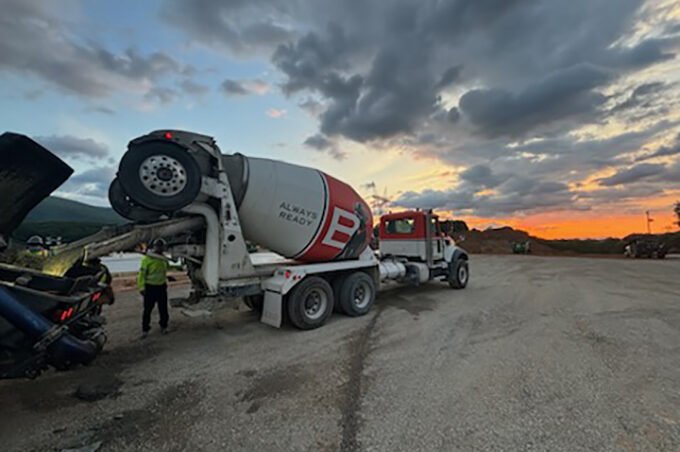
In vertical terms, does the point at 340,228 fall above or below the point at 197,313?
above

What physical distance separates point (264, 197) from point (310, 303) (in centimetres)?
223

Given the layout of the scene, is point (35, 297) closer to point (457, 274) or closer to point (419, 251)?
point (419, 251)

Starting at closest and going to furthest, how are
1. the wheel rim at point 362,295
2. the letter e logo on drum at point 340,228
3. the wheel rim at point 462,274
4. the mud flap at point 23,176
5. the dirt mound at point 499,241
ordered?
the mud flap at point 23,176, the letter e logo on drum at point 340,228, the wheel rim at point 362,295, the wheel rim at point 462,274, the dirt mound at point 499,241

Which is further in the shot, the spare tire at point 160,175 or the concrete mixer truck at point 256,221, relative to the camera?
the concrete mixer truck at point 256,221

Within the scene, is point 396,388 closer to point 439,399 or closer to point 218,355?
point 439,399

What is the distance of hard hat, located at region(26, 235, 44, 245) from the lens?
12.2ft

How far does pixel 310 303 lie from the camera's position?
20.8 feet

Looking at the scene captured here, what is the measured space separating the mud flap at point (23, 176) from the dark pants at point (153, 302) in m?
2.48

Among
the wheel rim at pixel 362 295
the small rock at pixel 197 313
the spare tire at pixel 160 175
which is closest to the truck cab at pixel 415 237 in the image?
the wheel rim at pixel 362 295

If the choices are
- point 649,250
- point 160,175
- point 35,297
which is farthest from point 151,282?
point 649,250

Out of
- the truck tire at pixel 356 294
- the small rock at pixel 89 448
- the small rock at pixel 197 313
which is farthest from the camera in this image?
the truck tire at pixel 356 294

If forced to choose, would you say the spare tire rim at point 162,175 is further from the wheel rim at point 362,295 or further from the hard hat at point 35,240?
the wheel rim at point 362,295

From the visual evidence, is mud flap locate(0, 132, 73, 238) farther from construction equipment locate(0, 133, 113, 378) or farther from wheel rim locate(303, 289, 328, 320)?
wheel rim locate(303, 289, 328, 320)

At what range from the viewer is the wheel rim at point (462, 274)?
10.6 metres
